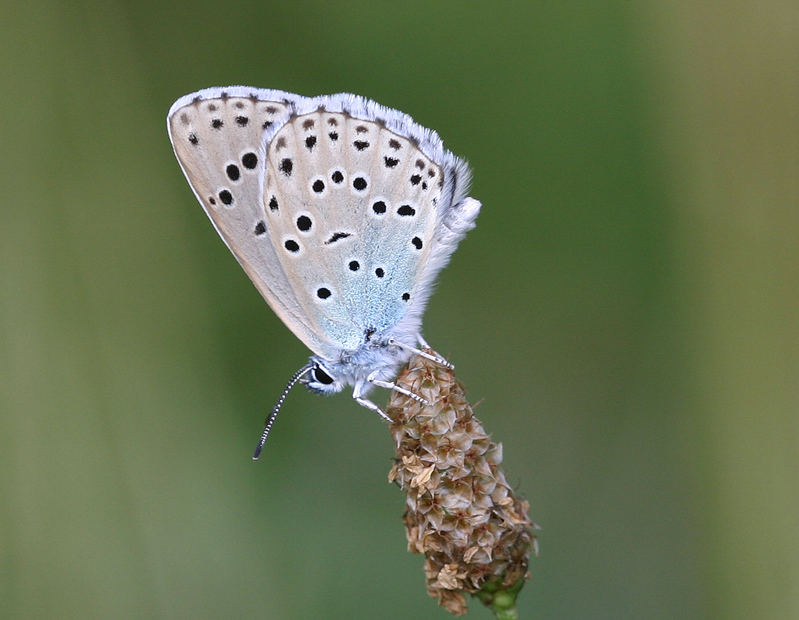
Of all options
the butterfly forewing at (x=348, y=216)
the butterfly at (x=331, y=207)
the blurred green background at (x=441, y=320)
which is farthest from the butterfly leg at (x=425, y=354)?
the blurred green background at (x=441, y=320)

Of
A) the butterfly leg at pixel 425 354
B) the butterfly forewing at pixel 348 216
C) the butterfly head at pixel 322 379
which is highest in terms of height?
the butterfly forewing at pixel 348 216

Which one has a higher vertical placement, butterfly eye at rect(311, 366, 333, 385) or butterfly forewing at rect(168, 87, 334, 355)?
butterfly forewing at rect(168, 87, 334, 355)

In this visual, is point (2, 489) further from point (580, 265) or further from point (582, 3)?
point (582, 3)

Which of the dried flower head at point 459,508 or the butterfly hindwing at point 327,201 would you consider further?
the butterfly hindwing at point 327,201

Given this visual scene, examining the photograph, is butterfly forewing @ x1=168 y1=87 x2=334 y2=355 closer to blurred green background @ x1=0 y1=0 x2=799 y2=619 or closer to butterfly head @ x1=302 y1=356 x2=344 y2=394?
butterfly head @ x1=302 y1=356 x2=344 y2=394

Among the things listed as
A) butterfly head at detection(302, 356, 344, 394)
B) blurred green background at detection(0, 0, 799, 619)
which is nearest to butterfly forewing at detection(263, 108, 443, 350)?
Answer: butterfly head at detection(302, 356, 344, 394)

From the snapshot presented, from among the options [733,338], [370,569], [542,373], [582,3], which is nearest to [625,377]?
[542,373]

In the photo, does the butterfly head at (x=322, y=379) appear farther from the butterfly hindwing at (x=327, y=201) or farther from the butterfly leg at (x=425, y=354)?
A: the butterfly leg at (x=425, y=354)
